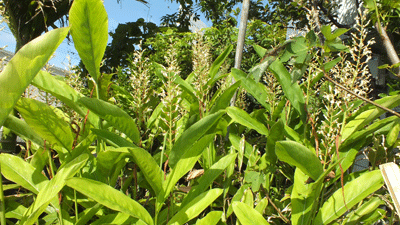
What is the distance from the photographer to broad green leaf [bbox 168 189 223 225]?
3.48 feet

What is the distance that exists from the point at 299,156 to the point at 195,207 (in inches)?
17.1

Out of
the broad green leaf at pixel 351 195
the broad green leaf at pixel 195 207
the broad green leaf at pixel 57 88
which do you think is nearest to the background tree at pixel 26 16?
the broad green leaf at pixel 57 88

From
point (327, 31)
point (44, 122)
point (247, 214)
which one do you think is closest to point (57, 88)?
point (44, 122)

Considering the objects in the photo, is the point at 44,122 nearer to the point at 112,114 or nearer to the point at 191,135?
the point at 112,114

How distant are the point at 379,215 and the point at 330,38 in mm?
844

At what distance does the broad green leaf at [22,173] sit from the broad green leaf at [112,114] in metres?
0.41

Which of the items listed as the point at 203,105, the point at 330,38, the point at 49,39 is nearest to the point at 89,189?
the point at 49,39

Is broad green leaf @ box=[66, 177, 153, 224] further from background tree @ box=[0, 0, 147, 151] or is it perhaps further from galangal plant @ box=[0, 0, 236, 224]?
→ background tree @ box=[0, 0, 147, 151]

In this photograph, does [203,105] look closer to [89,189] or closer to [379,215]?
[89,189]

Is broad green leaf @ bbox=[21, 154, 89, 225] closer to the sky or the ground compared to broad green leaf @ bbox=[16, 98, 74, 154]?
closer to the ground

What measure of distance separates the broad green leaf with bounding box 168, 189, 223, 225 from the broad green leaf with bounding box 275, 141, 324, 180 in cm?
28

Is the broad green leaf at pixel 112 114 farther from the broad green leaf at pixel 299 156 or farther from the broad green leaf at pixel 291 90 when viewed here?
the broad green leaf at pixel 291 90

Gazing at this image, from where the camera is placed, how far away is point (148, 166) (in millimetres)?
988

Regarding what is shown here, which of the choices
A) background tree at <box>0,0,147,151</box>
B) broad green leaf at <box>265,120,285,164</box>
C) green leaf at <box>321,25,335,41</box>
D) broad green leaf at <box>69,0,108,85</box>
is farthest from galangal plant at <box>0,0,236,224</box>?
background tree at <box>0,0,147,151</box>
